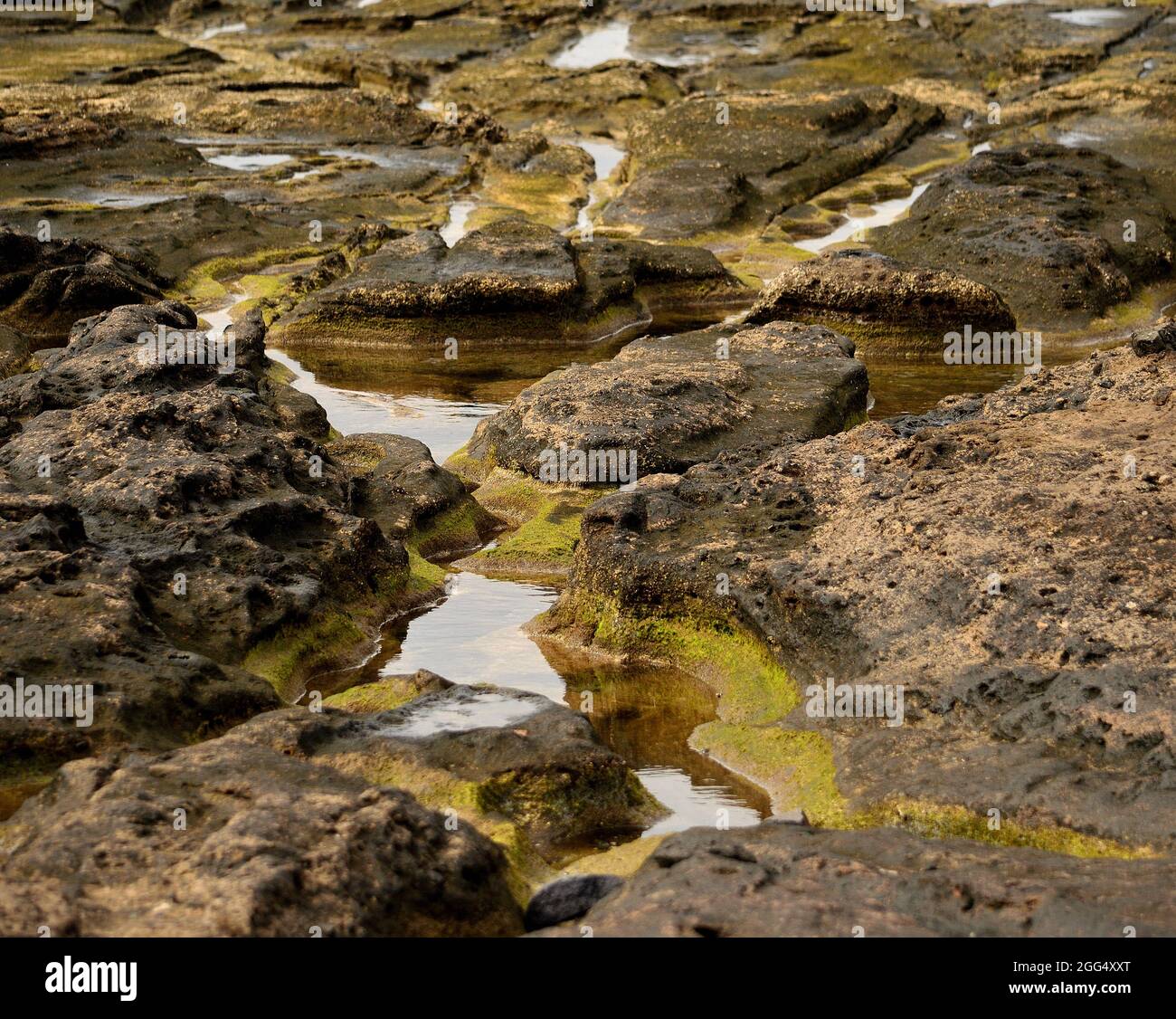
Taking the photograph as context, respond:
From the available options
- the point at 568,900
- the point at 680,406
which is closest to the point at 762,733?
the point at 568,900

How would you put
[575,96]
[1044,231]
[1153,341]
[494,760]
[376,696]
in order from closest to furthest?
1. [494,760]
2. [376,696]
3. [1153,341]
4. [1044,231]
5. [575,96]

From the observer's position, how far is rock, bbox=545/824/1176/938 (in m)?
7.04

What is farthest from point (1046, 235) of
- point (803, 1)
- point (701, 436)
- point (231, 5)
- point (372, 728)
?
point (231, 5)

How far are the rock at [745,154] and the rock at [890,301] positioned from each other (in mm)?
6234

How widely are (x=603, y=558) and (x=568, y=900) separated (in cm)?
500

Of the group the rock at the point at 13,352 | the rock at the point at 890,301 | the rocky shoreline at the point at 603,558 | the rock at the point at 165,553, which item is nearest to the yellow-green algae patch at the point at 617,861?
the rocky shoreline at the point at 603,558

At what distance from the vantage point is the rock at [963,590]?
30.5 feet

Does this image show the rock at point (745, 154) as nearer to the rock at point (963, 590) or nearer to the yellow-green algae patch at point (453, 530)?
the yellow-green algae patch at point (453, 530)

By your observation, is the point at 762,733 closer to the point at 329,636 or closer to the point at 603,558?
the point at 603,558

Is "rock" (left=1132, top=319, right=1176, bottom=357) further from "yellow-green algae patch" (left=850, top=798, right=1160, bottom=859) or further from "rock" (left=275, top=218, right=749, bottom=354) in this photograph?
"rock" (left=275, top=218, right=749, bottom=354)

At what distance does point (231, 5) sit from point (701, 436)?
159 ft

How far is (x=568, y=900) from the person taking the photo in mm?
8180

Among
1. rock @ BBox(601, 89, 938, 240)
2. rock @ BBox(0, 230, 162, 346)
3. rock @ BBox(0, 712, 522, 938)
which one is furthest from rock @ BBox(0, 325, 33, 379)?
rock @ BBox(0, 712, 522, 938)
